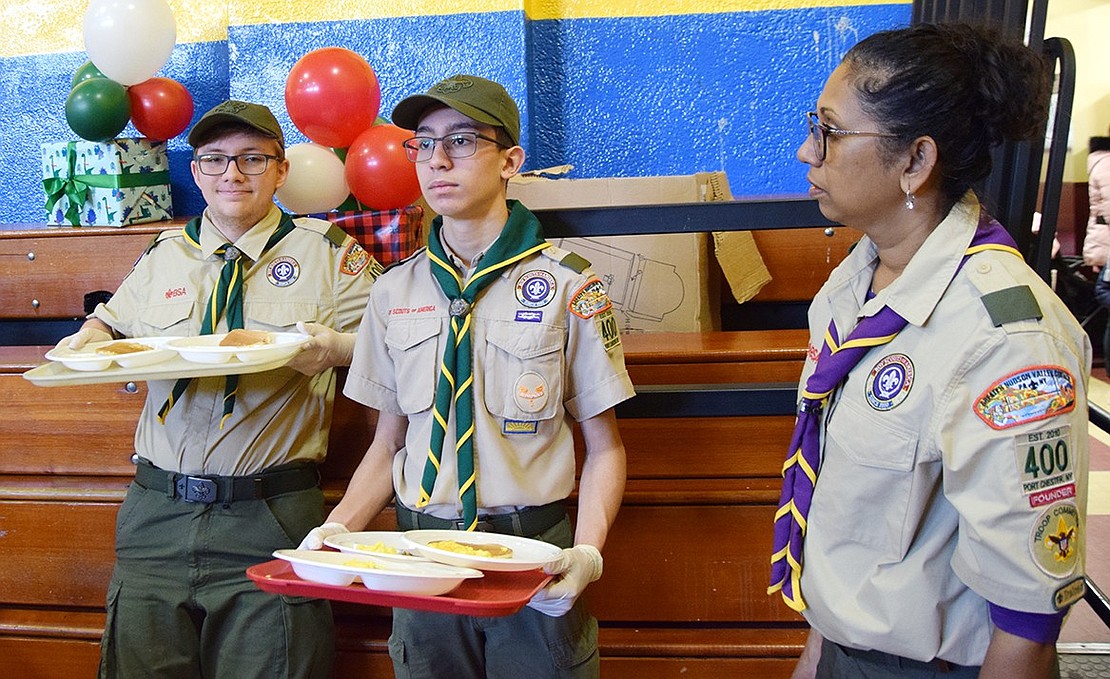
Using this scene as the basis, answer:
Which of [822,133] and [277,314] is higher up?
[822,133]

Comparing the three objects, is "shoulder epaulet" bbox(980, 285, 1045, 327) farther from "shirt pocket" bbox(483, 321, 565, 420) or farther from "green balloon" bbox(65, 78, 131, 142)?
"green balloon" bbox(65, 78, 131, 142)

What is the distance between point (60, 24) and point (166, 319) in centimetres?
268

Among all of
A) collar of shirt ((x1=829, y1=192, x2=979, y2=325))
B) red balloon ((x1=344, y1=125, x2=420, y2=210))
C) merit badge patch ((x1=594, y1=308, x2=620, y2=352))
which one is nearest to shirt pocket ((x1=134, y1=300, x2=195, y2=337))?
red balloon ((x1=344, y1=125, x2=420, y2=210))

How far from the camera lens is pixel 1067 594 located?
47.1 inches

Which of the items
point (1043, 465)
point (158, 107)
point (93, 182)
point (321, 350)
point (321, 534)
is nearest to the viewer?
point (1043, 465)

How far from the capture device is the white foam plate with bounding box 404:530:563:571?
57.6 inches

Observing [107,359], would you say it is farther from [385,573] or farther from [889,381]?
[889,381]

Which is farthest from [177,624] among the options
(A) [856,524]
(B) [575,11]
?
A: (B) [575,11]

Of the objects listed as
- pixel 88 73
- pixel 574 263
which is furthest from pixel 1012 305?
pixel 88 73

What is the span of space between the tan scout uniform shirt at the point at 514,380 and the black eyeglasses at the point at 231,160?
63cm

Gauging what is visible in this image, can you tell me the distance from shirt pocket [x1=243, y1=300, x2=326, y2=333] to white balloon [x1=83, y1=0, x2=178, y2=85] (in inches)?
58.1

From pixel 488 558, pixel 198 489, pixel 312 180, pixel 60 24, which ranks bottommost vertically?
pixel 198 489

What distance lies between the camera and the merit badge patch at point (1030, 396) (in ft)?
3.86

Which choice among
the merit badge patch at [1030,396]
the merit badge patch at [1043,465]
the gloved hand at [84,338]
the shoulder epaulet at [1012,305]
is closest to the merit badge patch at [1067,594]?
the merit badge patch at [1043,465]
